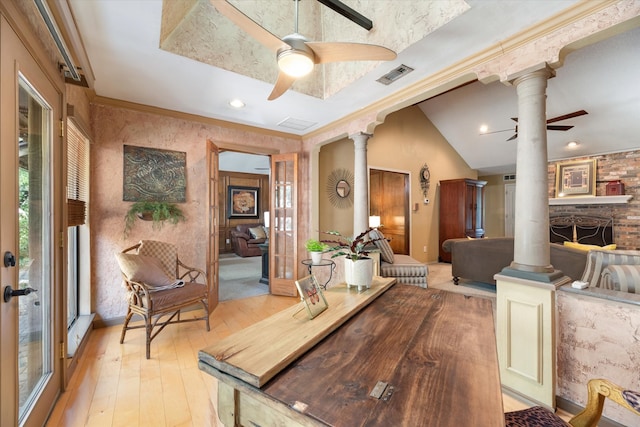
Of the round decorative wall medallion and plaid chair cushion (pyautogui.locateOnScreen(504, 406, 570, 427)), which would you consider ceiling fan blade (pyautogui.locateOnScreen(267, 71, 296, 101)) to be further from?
the round decorative wall medallion

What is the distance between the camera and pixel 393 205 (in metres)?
6.66

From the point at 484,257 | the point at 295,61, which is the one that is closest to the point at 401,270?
the point at 484,257

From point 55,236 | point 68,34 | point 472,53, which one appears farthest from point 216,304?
point 472,53

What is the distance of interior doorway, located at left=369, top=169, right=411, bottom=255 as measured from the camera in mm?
6270

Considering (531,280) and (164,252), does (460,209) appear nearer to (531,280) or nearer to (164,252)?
(531,280)

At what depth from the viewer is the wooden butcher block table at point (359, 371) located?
0.70m

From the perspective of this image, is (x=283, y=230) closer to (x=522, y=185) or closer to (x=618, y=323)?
(x=522, y=185)

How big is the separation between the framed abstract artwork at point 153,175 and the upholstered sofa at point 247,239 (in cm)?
432

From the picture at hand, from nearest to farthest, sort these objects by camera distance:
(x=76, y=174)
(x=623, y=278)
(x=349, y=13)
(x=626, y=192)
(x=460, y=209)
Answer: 1. (x=623, y=278)
2. (x=349, y=13)
3. (x=76, y=174)
4. (x=626, y=192)
5. (x=460, y=209)

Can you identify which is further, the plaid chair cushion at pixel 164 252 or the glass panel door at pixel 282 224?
the glass panel door at pixel 282 224

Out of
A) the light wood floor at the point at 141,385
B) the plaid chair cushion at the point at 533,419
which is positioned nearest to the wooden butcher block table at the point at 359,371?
the plaid chair cushion at the point at 533,419

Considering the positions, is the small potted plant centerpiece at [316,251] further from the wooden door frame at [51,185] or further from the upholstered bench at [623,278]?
the upholstered bench at [623,278]

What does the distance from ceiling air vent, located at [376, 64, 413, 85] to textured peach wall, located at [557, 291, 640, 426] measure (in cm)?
208

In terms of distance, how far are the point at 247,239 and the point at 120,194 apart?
15.6 feet
